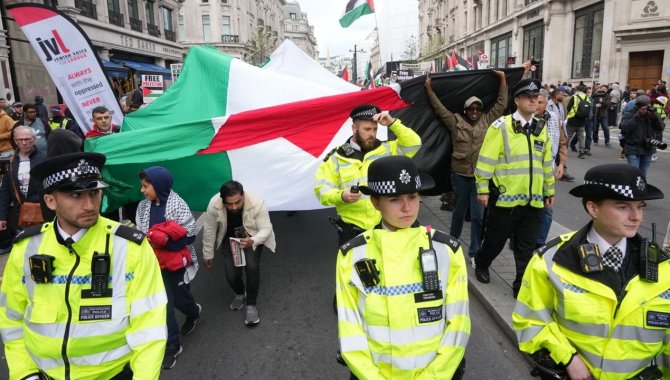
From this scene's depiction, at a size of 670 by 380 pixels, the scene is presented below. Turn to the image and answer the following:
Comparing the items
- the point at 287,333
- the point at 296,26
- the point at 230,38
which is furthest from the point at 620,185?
the point at 296,26

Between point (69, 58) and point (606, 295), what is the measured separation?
7.19m

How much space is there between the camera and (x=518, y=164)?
13.5 feet

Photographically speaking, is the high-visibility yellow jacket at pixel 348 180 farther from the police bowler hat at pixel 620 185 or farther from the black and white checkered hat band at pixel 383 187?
the police bowler hat at pixel 620 185

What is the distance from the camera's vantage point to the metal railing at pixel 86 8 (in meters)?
22.0

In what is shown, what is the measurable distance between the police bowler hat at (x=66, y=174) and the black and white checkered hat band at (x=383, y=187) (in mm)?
1314

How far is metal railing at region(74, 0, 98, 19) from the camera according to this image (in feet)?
72.1

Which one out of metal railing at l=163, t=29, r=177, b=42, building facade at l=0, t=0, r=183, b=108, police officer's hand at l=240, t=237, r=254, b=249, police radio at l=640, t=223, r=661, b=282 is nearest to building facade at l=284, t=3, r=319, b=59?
metal railing at l=163, t=29, r=177, b=42

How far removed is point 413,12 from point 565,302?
8413 centimetres

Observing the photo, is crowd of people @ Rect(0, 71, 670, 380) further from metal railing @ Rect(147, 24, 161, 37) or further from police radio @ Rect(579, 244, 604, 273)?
metal railing @ Rect(147, 24, 161, 37)

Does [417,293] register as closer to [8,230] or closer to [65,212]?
[65,212]

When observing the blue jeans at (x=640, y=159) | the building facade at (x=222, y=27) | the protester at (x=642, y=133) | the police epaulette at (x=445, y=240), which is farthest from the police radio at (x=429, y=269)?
the building facade at (x=222, y=27)

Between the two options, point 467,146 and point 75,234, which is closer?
point 75,234

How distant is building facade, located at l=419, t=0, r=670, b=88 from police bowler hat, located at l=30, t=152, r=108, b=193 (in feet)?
47.0

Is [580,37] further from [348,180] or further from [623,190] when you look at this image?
[623,190]
